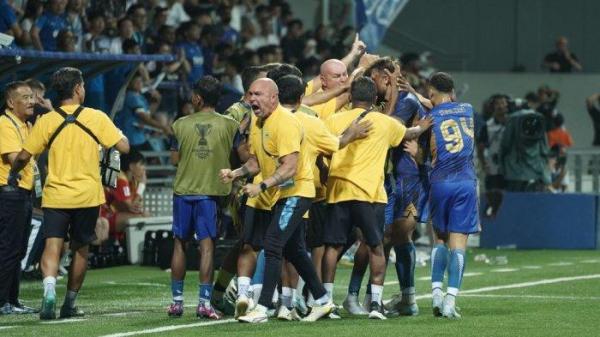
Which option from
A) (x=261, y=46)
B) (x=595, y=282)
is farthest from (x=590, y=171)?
(x=595, y=282)

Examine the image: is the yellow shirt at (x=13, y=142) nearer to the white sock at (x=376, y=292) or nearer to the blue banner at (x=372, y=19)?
the white sock at (x=376, y=292)

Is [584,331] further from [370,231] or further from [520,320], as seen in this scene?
[370,231]

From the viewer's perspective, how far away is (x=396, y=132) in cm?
1377

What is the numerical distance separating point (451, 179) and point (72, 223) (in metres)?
3.29

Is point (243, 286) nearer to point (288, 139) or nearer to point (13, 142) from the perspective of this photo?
point (288, 139)

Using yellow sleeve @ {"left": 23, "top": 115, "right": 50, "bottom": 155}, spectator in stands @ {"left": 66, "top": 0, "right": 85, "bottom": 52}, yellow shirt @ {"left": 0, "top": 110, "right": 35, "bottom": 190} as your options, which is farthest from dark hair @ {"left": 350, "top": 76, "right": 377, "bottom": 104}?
spectator in stands @ {"left": 66, "top": 0, "right": 85, "bottom": 52}

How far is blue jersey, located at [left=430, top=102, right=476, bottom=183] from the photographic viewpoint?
13820 millimetres

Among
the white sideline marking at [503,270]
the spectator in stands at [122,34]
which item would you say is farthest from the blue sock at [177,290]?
the spectator in stands at [122,34]

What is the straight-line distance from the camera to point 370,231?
535 inches

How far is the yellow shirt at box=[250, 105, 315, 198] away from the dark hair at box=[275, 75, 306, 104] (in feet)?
0.58

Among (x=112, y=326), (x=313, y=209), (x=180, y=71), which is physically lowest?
(x=112, y=326)

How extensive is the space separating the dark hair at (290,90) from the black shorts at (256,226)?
37.2 inches

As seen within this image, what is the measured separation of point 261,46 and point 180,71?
316cm

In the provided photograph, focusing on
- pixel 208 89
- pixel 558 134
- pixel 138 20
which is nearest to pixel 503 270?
pixel 208 89
